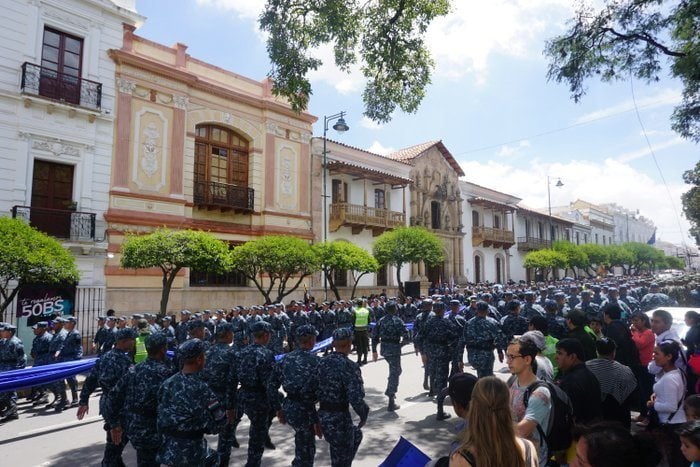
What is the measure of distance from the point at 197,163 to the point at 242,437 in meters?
15.2

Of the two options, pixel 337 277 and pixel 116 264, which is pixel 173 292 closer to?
pixel 116 264

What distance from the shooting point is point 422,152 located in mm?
31406

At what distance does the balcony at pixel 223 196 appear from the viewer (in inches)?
762

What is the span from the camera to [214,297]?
19.2 m

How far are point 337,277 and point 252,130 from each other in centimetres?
897

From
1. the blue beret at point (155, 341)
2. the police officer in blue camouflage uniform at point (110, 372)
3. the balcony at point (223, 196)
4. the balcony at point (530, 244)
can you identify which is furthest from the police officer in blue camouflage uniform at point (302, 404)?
the balcony at point (530, 244)

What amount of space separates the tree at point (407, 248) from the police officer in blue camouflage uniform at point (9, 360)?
54.3ft

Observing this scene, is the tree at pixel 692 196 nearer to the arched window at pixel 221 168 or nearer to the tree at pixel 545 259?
the tree at pixel 545 259

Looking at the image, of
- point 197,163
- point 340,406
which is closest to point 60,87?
point 197,163

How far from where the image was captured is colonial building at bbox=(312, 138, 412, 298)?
78.9 ft

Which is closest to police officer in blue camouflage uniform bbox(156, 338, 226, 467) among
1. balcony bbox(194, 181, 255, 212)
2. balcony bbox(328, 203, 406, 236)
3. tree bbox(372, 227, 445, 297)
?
balcony bbox(194, 181, 255, 212)

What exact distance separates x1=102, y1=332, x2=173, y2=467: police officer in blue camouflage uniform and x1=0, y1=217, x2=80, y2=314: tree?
293 inches

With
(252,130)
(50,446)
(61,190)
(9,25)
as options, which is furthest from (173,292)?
(50,446)

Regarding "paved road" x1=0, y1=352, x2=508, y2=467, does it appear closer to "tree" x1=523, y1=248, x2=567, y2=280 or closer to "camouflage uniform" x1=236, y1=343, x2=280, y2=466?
"camouflage uniform" x1=236, y1=343, x2=280, y2=466
